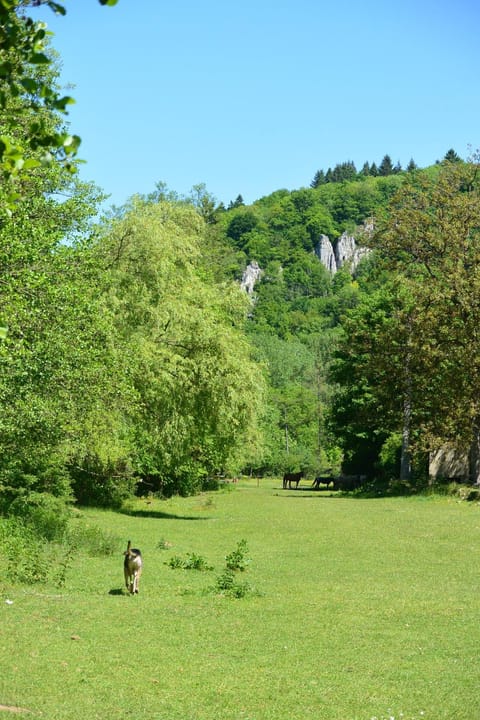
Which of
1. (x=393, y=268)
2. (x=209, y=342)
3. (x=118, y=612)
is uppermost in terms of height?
(x=393, y=268)

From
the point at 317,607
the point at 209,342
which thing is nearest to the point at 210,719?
the point at 317,607

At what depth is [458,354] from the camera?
4191cm

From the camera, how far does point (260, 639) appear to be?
11867mm

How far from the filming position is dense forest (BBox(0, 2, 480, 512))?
60.6 ft

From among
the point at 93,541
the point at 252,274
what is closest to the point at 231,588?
the point at 93,541

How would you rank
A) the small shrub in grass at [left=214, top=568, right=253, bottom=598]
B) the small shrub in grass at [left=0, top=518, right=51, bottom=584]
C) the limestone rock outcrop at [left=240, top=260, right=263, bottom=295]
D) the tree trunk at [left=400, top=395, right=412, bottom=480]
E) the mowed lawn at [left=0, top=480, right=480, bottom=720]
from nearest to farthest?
the mowed lawn at [left=0, top=480, right=480, bottom=720] < the small shrub in grass at [left=214, top=568, right=253, bottom=598] < the small shrub in grass at [left=0, top=518, right=51, bottom=584] < the tree trunk at [left=400, top=395, right=412, bottom=480] < the limestone rock outcrop at [left=240, top=260, right=263, bottom=295]

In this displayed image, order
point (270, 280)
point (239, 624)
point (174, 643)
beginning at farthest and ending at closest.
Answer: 1. point (270, 280)
2. point (239, 624)
3. point (174, 643)

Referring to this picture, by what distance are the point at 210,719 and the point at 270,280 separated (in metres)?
173

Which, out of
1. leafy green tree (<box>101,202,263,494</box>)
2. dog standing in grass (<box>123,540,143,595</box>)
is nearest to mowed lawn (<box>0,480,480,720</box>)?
dog standing in grass (<box>123,540,143,595</box>)

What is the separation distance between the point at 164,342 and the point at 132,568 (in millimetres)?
18757

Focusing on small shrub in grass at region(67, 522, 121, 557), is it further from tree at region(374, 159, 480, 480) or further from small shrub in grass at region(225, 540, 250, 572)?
tree at region(374, 159, 480, 480)

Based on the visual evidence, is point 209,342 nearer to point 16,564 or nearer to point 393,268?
point 393,268

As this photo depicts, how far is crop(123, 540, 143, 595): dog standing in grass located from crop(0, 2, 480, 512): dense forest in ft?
15.7

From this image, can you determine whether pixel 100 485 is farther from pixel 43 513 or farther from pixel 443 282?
pixel 443 282
